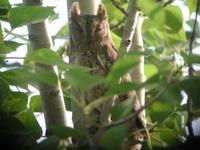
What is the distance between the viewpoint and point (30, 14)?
0.70 metres

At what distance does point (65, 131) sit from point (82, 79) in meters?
0.14

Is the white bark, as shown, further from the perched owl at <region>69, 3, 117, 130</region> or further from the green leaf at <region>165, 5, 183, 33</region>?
the green leaf at <region>165, 5, 183, 33</region>

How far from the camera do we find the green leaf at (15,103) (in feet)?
2.32

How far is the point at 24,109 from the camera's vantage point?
725 millimetres

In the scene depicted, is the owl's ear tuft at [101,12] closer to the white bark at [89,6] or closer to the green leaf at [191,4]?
the white bark at [89,6]

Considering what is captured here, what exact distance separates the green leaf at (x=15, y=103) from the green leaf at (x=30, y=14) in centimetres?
14

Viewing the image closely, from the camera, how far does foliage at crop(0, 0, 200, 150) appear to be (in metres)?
0.47

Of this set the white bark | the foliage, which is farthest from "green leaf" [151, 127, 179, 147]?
the white bark

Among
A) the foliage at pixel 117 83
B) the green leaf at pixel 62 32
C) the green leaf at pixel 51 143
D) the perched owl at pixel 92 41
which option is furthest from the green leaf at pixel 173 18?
the green leaf at pixel 62 32

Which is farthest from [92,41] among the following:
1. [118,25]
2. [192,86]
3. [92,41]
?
[192,86]

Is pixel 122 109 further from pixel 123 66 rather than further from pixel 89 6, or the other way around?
pixel 89 6

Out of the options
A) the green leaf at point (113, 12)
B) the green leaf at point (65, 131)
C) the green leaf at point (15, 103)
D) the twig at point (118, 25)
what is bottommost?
the green leaf at point (15, 103)

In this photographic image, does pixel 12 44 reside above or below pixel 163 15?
below

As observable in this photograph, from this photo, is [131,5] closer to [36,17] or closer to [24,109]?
[36,17]
